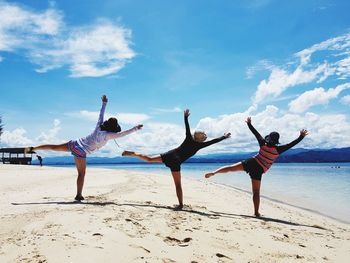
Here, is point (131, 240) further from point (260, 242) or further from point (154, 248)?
point (260, 242)

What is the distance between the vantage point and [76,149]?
7.93 m

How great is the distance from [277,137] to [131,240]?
484 centimetres

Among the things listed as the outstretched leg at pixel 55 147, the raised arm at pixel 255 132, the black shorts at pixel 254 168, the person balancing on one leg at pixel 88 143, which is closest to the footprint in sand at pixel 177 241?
the black shorts at pixel 254 168

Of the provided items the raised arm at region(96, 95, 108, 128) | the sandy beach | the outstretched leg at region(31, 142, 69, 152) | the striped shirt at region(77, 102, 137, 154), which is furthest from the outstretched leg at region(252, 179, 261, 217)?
the outstretched leg at region(31, 142, 69, 152)

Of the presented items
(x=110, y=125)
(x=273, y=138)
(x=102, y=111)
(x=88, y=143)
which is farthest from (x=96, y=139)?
(x=273, y=138)

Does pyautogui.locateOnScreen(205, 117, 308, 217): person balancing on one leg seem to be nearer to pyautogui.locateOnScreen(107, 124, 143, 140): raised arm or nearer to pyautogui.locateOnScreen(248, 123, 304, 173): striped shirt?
pyautogui.locateOnScreen(248, 123, 304, 173): striped shirt

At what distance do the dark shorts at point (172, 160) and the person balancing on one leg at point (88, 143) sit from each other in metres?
0.99

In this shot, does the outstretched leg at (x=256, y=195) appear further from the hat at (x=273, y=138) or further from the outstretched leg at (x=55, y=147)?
the outstretched leg at (x=55, y=147)

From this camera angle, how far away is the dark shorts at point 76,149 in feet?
26.0

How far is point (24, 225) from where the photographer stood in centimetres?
487

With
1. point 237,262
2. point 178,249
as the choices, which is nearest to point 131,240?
point 178,249

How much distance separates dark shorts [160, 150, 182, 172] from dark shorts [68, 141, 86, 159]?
199 centimetres

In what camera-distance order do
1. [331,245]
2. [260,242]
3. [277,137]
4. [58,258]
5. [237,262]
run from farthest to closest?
[277,137] → [331,245] → [260,242] → [237,262] → [58,258]

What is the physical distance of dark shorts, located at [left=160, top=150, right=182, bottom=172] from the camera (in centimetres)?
803
